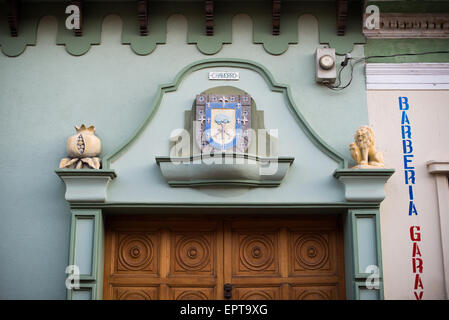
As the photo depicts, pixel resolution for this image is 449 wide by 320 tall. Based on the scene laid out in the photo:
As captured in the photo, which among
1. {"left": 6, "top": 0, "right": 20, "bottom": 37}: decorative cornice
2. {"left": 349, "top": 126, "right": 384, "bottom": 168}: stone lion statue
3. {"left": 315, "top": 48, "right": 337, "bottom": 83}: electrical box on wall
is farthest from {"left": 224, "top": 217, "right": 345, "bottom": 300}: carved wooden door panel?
{"left": 6, "top": 0, "right": 20, "bottom": 37}: decorative cornice

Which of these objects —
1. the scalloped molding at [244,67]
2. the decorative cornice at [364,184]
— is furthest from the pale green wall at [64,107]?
the decorative cornice at [364,184]

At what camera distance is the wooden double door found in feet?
22.7

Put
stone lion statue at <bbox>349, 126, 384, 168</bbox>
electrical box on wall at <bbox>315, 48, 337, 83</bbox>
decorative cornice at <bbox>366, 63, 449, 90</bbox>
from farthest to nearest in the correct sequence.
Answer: decorative cornice at <bbox>366, 63, 449, 90</bbox> → electrical box on wall at <bbox>315, 48, 337, 83</bbox> → stone lion statue at <bbox>349, 126, 384, 168</bbox>

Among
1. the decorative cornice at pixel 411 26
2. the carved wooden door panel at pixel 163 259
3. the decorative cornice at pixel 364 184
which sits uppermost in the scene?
the decorative cornice at pixel 411 26

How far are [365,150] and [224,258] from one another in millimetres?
1923

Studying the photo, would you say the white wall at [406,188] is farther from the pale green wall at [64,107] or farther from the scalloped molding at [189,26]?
the scalloped molding at [189,26]

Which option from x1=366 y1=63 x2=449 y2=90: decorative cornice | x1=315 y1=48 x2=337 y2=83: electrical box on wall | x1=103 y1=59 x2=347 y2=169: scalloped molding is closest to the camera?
x1=103 y1=59 x2=347 y2=169: scalloped molding

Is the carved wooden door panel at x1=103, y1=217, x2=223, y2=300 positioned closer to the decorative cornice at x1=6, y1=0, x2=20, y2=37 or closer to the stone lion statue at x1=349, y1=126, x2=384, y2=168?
the stone lion statue at x1=349, y1=126, x2=384, y2=168

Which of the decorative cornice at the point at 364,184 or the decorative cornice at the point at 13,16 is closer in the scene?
the decorative cornice at the point at 364,184

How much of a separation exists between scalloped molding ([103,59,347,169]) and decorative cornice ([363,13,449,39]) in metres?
1.32

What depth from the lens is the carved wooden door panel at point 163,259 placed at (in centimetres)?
692

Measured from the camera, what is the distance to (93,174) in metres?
6.62
